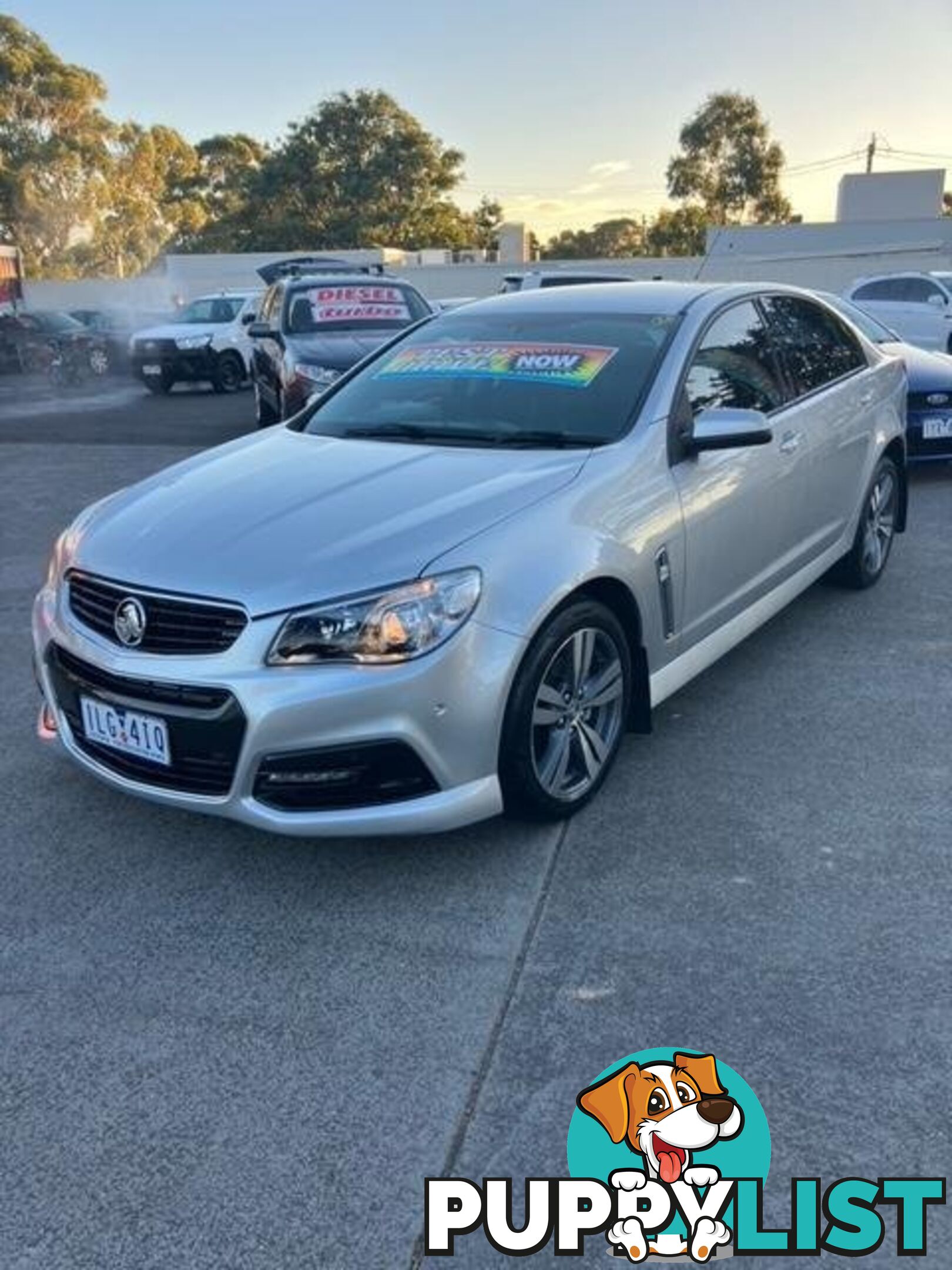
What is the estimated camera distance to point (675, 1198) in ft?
7.07

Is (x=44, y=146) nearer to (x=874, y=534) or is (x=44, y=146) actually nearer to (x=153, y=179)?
(x=153, y=179)

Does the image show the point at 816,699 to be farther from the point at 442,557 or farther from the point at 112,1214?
the point at 112,1214

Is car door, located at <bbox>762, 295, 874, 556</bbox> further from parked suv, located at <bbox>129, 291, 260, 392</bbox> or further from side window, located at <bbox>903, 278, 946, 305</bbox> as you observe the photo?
parked suv, located at <bbox>129, 291, 260, 392</bbox>

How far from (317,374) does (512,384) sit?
219 inches

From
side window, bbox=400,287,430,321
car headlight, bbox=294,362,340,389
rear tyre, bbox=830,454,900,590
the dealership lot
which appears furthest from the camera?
side window, bbox=400,287,430,321

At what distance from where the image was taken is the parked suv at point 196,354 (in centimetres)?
1775

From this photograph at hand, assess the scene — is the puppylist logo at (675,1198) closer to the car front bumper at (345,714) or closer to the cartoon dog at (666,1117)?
the cartoon dog at (666,1117)

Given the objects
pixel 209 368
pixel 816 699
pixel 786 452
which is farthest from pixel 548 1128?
pixel 209 368

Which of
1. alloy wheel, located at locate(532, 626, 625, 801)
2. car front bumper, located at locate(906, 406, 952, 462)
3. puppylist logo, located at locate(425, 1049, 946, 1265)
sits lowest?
puppylist logo, located at locate(425, 1049, 946, 1265)

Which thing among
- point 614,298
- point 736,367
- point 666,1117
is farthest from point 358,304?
point 666,1117

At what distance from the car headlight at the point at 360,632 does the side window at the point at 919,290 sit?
15.2 metres

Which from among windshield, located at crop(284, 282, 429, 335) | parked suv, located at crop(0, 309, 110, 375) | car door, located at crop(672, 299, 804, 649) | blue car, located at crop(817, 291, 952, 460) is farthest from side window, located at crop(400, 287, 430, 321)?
parked suv, located at crop(0, 309, 110, 375)

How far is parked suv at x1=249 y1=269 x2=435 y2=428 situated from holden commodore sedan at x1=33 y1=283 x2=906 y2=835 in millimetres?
4917

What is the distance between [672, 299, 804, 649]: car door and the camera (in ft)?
12.7
